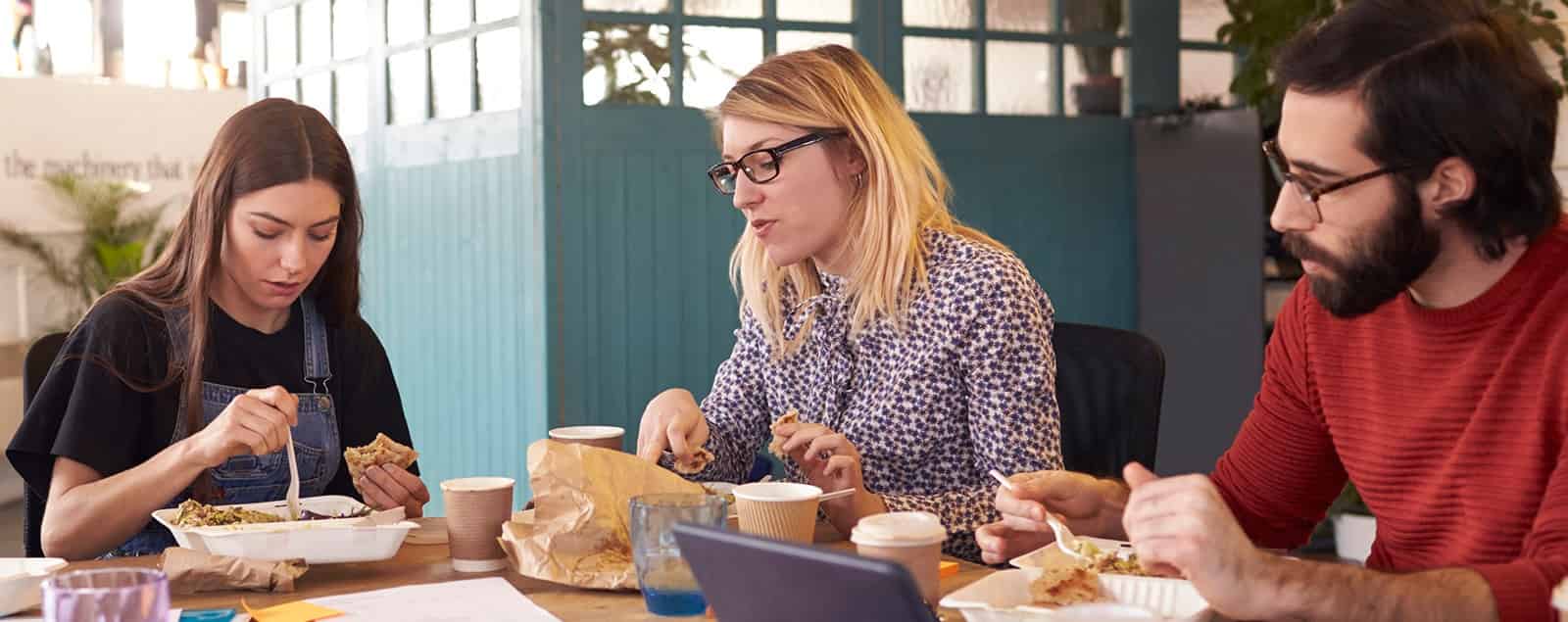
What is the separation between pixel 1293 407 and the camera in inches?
75.2

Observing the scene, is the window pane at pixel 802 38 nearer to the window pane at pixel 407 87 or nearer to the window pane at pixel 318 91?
the window pane at pixel 407 87

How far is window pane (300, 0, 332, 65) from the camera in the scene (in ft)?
16.4

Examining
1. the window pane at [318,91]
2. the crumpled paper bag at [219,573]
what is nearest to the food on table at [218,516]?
the crumpled paper bag at [219,573]

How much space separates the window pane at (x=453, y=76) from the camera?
4.26m

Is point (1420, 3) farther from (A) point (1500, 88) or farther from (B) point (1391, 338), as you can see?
(B) point (1391, 338)

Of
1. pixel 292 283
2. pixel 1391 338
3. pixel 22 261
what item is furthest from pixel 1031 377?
pixel 22 261

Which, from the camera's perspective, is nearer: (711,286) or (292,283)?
(292,283)

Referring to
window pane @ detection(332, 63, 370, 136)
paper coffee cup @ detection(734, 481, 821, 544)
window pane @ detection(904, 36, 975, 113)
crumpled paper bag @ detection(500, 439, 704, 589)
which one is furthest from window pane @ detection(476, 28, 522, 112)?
paper coffee cup @ detection(734, 481, 821, 544)

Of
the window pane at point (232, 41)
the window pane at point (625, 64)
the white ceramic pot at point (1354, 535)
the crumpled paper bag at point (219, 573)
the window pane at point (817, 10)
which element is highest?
the window pane at point (232, 41)

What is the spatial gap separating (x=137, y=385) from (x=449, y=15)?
2.39 metres

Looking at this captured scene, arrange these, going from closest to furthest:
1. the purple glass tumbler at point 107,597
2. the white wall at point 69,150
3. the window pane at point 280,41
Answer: the purple glass tumbler at point 107,597
the window pane at point 280,41
the white wall at point 69,150

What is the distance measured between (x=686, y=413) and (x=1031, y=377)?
1.71 ft

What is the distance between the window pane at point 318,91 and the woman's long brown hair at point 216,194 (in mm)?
2724

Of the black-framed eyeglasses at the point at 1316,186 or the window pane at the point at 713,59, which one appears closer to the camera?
the black-framed eyeglasses at the point at 1316,186
